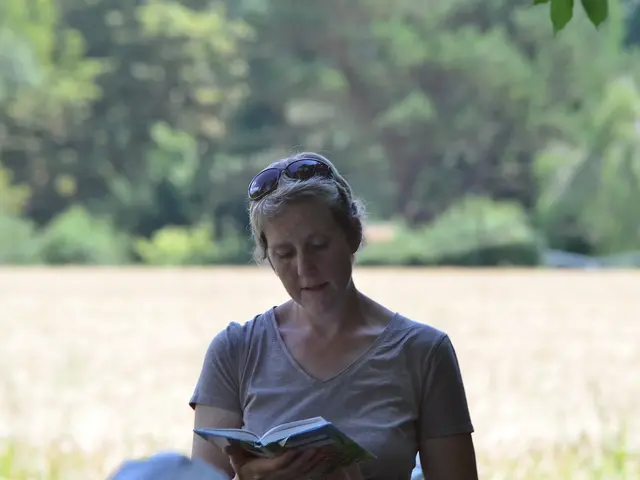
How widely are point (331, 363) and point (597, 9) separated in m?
0.77

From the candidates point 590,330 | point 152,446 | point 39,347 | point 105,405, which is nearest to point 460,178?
point 590,330

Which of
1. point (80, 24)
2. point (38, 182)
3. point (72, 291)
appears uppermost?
point (80, 24)

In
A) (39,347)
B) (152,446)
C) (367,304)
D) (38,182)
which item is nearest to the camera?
(367,304)

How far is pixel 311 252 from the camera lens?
164 centimetres

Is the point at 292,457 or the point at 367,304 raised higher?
the point at 367,304

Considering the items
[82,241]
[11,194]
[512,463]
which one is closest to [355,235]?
[512,463]

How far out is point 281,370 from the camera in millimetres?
1681

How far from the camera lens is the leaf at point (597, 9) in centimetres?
175

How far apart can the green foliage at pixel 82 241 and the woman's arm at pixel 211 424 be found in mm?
15130

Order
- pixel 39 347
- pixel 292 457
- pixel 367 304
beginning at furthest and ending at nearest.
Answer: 1. pixel 39 347
2. pixel 367 304
3. pixel 292 457

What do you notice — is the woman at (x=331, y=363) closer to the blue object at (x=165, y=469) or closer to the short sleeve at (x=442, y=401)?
the short sleeve at (x=442, y=401)

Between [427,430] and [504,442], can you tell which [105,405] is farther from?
[427,430]

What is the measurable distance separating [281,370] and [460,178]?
15.4 meters

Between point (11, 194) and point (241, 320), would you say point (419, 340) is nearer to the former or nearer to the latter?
point (241, 320)
